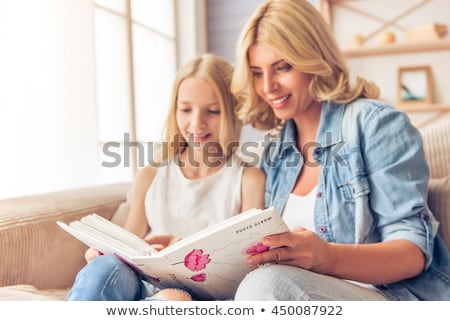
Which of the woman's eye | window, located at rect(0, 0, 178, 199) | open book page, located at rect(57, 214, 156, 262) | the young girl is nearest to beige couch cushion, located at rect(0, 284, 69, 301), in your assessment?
open book page, located at rect(57, 214, 156, 262)

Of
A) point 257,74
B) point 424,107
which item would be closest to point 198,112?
point 257,74

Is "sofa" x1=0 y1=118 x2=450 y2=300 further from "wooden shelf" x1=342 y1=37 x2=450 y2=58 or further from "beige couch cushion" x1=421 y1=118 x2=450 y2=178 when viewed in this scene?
"wooden shelf" x1=342 y1=37 x2=450 y2=58

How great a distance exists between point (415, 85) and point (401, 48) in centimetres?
19

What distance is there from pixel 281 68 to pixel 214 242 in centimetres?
50

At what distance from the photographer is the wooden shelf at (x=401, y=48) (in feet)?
8.69

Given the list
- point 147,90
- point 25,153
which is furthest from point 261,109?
point 147,90

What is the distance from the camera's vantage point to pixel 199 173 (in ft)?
4.36

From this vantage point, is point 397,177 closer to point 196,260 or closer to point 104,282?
point 196,260

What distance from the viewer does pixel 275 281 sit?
76 cm

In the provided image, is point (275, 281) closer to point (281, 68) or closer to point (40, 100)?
point (281, 68)

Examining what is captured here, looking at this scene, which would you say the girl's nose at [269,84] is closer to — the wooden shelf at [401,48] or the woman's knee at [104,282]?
the woman's knee at [104,282]

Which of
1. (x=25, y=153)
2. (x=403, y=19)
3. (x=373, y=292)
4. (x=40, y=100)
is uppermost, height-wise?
(x=403, y=19)

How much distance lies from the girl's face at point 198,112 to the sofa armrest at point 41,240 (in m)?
0.28

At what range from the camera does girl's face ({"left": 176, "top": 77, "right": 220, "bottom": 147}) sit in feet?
4.04
